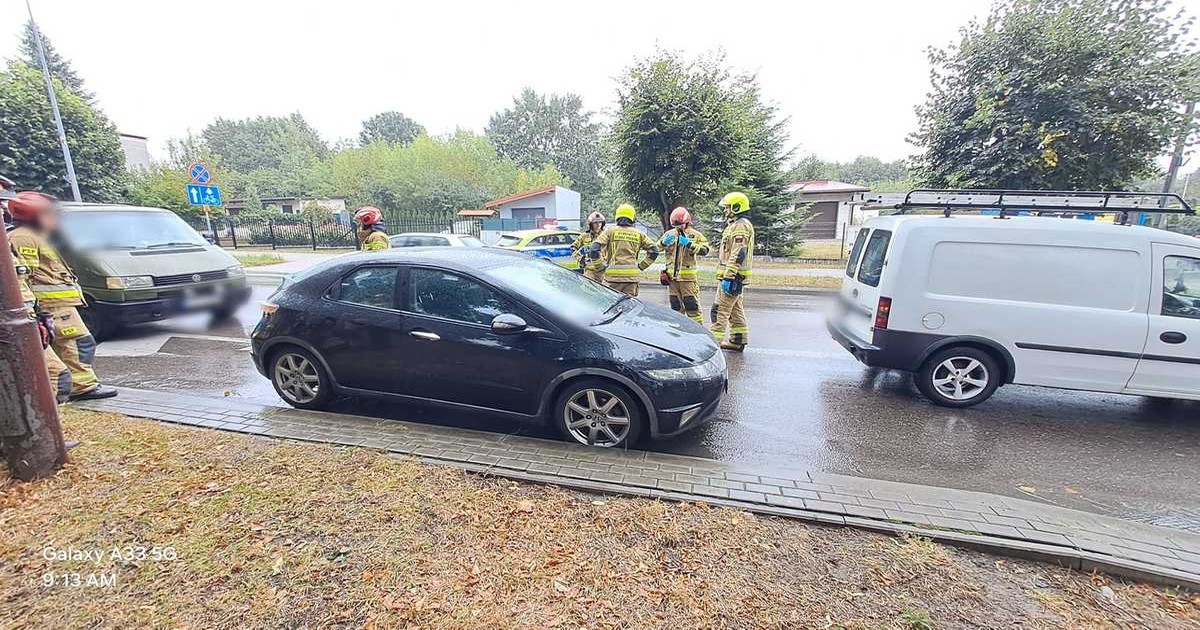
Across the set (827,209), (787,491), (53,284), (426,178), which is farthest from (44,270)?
(827,209)

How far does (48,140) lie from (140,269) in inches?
728

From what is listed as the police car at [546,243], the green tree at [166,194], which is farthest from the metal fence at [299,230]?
the police car at [546,243]

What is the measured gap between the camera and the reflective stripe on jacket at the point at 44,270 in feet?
13.0

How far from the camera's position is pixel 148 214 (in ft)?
24.4

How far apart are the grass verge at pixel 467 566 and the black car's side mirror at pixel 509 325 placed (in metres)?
1.08

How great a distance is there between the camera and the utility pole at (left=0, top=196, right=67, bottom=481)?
265cm

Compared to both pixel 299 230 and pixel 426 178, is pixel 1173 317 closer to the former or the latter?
pixel 299 230

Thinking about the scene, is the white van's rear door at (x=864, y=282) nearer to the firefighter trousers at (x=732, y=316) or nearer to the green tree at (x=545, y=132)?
the firefighter trousers at (x=732, y=316)

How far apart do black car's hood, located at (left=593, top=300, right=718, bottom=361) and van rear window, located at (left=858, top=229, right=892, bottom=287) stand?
76.5 inches

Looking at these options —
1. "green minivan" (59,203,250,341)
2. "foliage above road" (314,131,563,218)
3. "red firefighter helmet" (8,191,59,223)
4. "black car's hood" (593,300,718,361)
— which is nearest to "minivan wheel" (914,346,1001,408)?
"black car's hood" (593,300,718,361)

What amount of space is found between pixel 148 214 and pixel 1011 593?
409 inches

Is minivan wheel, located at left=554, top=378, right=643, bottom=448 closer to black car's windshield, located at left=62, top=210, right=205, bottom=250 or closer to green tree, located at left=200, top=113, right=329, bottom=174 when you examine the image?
black car's windshield, located at left=62, top=210, right=205, bottom=250

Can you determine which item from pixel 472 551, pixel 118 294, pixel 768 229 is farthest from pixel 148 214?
pixel 768 229

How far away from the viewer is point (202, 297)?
718cm
